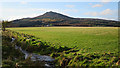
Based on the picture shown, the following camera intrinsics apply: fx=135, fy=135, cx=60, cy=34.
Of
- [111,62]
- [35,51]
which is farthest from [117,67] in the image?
[35,51]

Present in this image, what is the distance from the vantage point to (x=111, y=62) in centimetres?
977

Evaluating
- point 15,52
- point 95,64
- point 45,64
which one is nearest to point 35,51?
point 15,52

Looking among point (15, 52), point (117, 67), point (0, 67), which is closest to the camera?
point (117, 67)

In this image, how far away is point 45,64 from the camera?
10.8 m

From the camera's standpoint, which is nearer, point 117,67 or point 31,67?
point 117,67

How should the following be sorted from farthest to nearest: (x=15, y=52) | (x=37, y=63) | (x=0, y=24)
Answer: (x=0, y=24)
(x=15, y=52)
(x=37, y=63)

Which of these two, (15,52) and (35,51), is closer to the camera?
(15,52)

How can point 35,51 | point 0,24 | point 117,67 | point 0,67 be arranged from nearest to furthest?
point 117,67
point 0,67
point 35,51
point 0,24

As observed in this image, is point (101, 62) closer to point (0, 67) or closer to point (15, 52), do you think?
point (0, 67)

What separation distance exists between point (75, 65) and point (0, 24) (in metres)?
42.3

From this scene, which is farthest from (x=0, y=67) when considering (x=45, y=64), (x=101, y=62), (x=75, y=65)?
(x=101, y=62)

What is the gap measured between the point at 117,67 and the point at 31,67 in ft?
20.1

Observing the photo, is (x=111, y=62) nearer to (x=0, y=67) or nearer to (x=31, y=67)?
(x=31, y=67)

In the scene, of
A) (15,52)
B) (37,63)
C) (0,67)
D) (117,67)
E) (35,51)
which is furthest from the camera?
(35,51)
